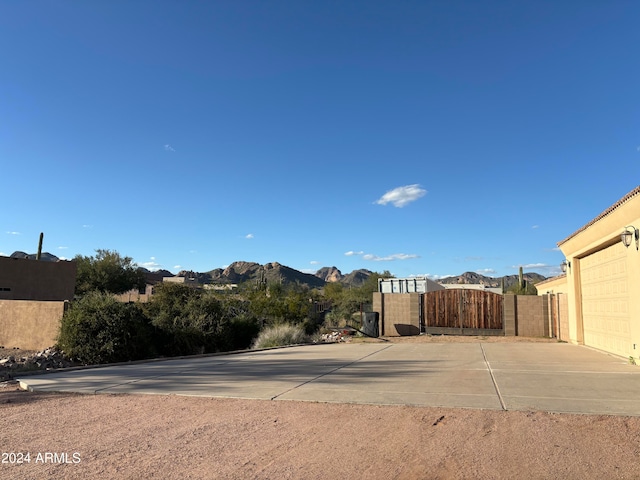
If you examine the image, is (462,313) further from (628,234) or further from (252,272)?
(252,272)

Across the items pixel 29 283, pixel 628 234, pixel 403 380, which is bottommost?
pixel 403 380

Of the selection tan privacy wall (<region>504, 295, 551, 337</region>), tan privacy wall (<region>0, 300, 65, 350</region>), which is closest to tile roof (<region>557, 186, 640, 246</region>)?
tan privacy wall (<region>504, 295, 551, 337</region>)

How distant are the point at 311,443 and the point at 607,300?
12683 millimetres

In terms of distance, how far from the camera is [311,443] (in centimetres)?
557

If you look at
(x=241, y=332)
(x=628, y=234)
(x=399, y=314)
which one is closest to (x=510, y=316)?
(x=399, y=314)

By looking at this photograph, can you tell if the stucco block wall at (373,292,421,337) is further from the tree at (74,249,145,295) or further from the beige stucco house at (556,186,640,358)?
the tree at (74,249,145,295)

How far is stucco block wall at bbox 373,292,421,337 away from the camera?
83.4ft

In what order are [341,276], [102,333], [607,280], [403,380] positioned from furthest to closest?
[341,276]
[102,333]
[607,280]
[403,380]

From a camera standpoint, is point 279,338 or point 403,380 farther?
point 279,338

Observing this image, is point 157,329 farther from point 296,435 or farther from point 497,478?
point 497,478

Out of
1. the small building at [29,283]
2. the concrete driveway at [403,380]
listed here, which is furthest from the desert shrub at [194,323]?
the small building at [29,283]

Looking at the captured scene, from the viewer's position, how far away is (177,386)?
30.6 feet

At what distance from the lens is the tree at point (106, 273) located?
161ft

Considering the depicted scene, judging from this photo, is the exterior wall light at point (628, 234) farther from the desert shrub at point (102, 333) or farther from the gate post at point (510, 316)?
the desert shrub at point (102, 333)
